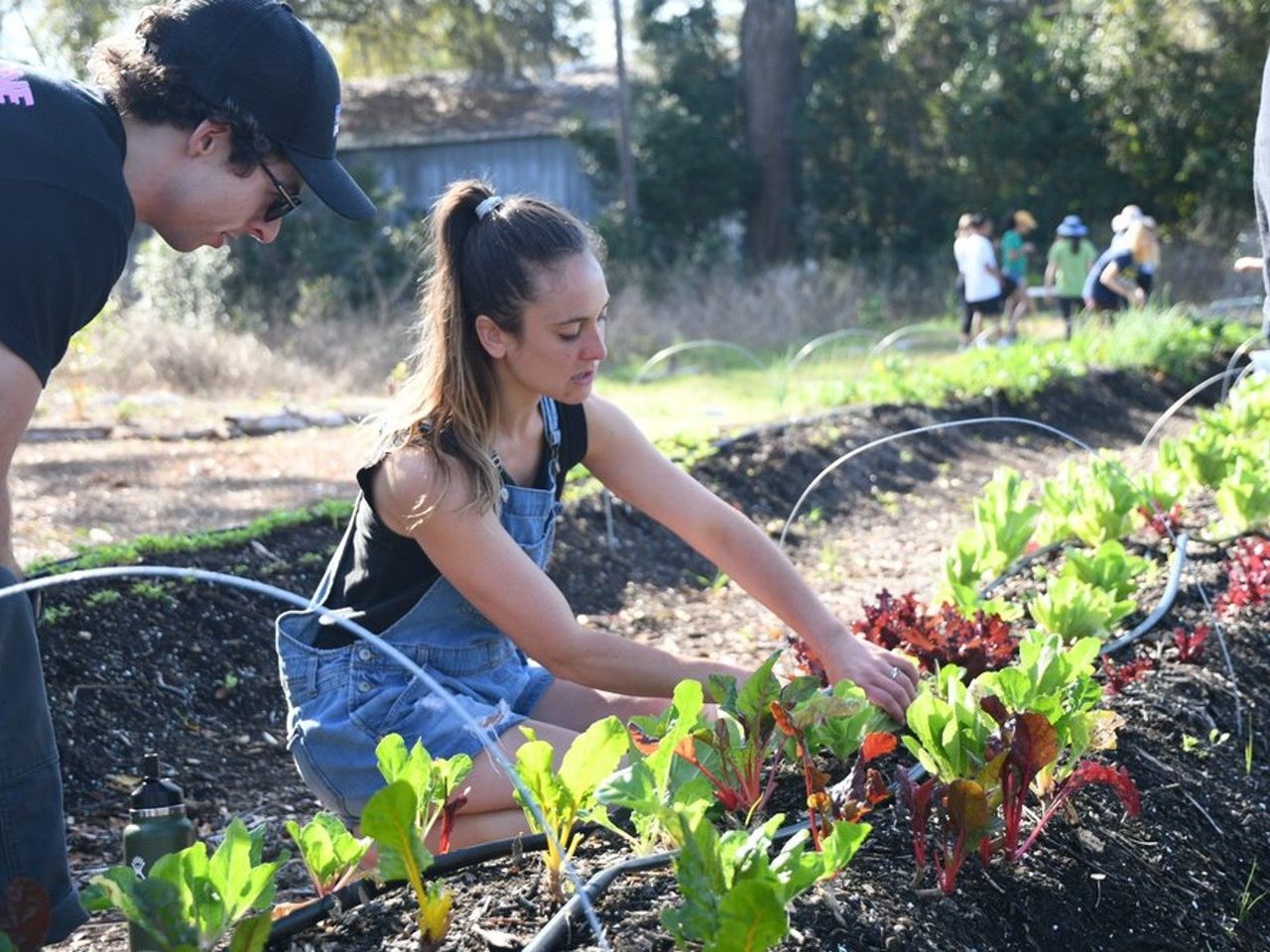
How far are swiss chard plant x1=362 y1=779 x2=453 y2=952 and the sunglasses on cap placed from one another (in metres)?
1.07

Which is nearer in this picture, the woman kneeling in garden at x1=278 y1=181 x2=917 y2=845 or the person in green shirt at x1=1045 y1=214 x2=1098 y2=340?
the woman kneeling in garden at x1=278 y1=181 x2=917 y2=845

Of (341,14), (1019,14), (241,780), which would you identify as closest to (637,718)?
(241,780)

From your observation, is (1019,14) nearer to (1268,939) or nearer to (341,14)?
(341,14)

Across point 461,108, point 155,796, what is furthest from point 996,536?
point 461,108

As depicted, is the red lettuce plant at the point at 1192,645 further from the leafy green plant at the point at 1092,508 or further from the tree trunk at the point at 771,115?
the tree trunk at the point at 771,115

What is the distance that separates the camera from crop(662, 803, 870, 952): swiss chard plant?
1783 mm

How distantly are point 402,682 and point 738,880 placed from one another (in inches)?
44.1

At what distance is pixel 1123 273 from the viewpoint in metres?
14.6

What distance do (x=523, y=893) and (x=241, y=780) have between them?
2.18 metres

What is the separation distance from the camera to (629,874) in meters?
2.31

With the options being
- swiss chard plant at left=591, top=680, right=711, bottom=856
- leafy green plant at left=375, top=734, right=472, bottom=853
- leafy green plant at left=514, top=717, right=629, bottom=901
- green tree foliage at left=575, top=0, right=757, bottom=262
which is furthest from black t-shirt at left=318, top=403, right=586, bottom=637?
green tree foliage at left=575, top=0, right=757, bottom=262

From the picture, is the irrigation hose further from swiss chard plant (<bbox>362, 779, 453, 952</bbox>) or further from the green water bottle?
the green water bottle

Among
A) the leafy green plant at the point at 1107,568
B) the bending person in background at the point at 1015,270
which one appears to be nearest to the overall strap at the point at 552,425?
the leafy green plant at the point at 1107,568

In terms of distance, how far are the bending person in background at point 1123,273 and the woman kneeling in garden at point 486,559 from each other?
12.0 meters
